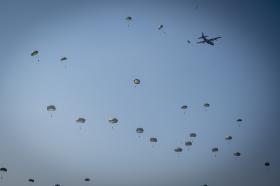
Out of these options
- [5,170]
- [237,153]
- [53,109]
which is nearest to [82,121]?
[53,109]

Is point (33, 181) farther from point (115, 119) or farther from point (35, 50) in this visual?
point (35, 50)

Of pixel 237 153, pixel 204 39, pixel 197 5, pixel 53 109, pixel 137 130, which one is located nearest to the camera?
pixel 197 5

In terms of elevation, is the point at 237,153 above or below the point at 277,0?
below

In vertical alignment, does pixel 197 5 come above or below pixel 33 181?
above

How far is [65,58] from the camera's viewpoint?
34625mm

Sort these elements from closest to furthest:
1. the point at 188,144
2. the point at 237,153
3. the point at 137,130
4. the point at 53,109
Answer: the point at 53,109, the point at 137,130, the point at 188,144, the point at 237,153

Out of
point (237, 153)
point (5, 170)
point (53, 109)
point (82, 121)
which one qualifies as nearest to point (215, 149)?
point (237, 153)

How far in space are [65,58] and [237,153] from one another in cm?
2697

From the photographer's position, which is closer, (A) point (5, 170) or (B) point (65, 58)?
(B) point (65, 58)

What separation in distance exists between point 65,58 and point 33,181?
18.9m

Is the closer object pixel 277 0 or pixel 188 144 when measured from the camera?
pixel 277 0

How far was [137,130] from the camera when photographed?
42.8 meters

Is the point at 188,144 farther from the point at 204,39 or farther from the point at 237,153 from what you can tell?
the point at 204,39

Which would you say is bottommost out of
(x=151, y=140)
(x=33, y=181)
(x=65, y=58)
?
(x=33, y=181)
